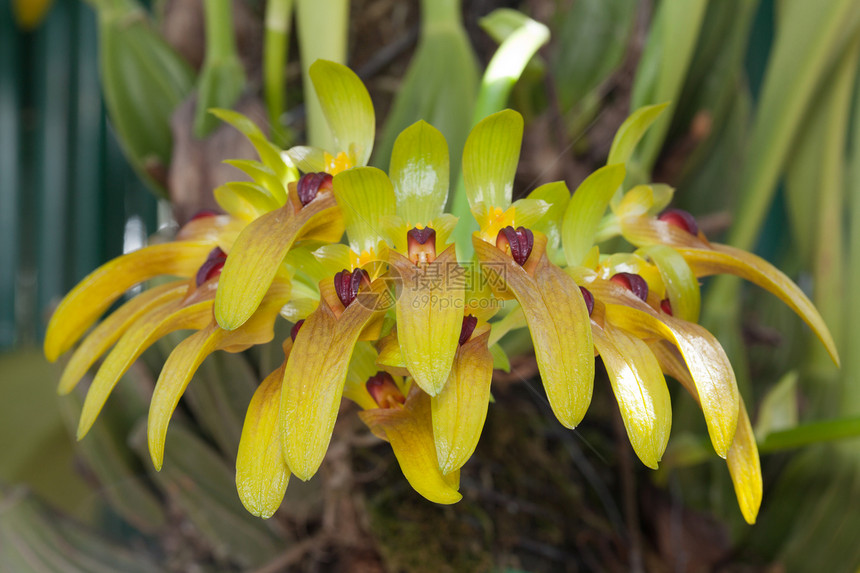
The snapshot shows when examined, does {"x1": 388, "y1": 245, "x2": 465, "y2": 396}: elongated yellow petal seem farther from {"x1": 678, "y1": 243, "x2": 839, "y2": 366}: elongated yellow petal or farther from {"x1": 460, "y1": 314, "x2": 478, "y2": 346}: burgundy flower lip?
{"x1": 678, "y1": 243, "x2": 839, "y2": 366}: elongated yellow petal

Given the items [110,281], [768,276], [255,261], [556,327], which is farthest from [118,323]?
[768,276]

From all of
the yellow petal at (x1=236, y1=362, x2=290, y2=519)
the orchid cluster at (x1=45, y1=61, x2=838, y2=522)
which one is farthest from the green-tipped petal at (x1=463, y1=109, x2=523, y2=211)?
the yellow petal at (x1=236, y1=362, x2=290, y2=519)

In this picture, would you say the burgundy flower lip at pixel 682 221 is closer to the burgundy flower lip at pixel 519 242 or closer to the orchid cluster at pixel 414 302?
the orchid cluster at pixel 414 302

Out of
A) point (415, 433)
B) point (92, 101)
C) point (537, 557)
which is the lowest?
point (537, 557)

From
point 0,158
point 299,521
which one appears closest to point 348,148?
point 299,521

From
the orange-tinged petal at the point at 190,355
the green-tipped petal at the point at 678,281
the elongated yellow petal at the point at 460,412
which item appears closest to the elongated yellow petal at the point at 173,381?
the orange-tinged petal at the point at 190,355

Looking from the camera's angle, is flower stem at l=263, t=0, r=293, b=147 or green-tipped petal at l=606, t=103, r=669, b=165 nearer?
green-tipped petal at l=606, t=103, r=669, b=165

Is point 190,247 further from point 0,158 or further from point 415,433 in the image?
point 0,158
